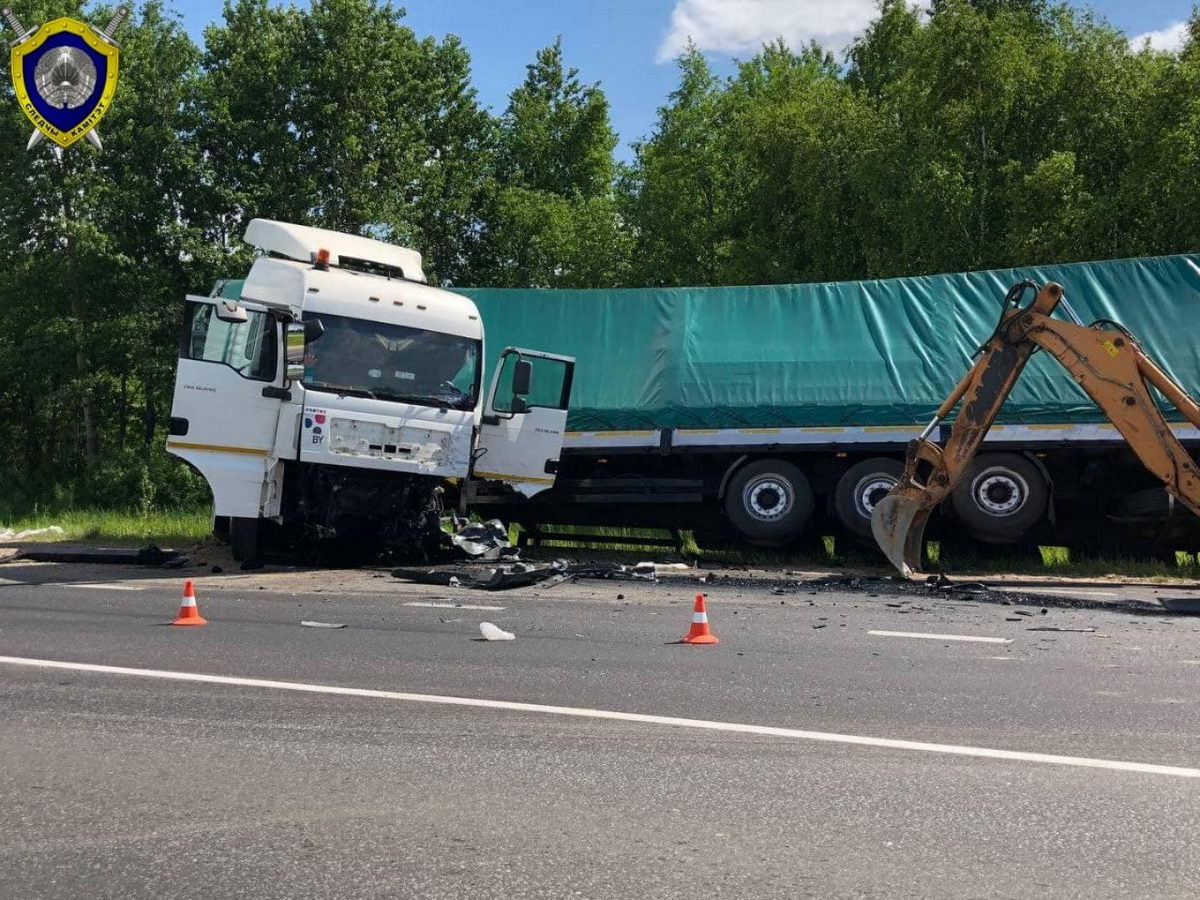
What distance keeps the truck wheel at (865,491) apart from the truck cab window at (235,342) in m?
6.59

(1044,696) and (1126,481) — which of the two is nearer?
(1044,696)

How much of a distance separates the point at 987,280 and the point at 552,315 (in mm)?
5390

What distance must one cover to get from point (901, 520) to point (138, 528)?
37.8 feet

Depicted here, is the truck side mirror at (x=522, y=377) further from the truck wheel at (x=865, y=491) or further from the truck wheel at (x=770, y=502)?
the truck wheel at (x=865, y=491)

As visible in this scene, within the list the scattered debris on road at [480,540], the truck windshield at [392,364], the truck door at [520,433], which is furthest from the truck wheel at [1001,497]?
the truck windshield at [392,364]

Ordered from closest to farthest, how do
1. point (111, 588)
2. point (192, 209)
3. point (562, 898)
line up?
1. point (562, 898)
2. point (111, 588)
3. point (192, 209)

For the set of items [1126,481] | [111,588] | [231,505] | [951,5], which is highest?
[951,5]

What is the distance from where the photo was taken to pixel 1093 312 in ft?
46.9

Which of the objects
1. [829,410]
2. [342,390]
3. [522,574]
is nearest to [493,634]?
[522,574]

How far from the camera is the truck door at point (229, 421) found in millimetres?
12797

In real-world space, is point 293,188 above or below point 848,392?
above

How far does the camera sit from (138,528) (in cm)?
1878

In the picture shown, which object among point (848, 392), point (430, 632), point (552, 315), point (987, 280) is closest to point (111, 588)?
point (430, 632)

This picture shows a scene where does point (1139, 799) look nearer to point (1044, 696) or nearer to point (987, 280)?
point (1044, 696)
